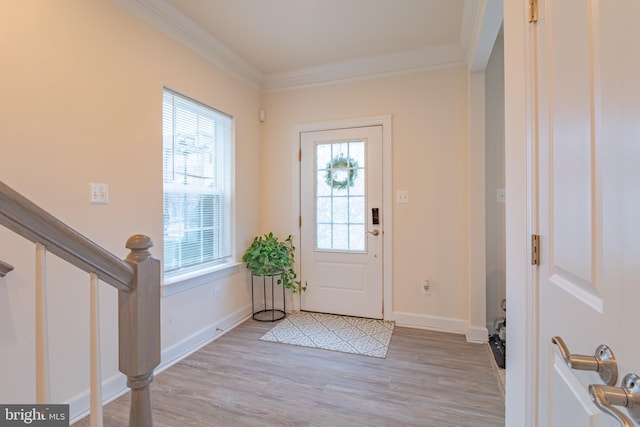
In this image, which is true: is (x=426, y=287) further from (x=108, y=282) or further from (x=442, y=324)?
(x=108, y=282)

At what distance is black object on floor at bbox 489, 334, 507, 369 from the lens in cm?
223

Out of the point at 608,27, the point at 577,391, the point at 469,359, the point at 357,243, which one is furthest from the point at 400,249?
the point at 608,27

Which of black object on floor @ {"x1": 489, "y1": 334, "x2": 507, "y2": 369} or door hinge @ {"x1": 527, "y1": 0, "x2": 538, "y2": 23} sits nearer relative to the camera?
door hinge @ {"x1": 527, "y1": 0, "x2": 538, "y2": 23}

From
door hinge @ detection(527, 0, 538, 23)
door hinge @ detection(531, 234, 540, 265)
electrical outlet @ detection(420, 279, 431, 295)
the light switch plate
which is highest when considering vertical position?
door hinge @ detection(527, 0, 538, 23)

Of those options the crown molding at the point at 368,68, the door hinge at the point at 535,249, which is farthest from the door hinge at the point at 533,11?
the crown molding at the point at 368,68

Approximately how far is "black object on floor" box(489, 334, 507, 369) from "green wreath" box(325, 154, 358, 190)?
1.94m

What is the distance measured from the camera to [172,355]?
235 centimetres

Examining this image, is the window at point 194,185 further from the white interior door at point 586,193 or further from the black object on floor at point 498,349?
the black object on floor at point 498,349

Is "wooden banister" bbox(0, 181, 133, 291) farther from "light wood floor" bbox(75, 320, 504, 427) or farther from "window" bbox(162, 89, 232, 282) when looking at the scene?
"window" bbox(162, 89, 232, 282)

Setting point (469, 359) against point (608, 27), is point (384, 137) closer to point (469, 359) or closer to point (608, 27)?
point (469, 359)

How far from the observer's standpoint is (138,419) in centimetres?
86

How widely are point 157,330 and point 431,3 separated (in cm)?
270

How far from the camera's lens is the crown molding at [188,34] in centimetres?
215

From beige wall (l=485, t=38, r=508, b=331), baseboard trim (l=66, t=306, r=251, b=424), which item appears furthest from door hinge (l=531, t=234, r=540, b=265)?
beige wall (l=485, t=38, r=508, b=331)
